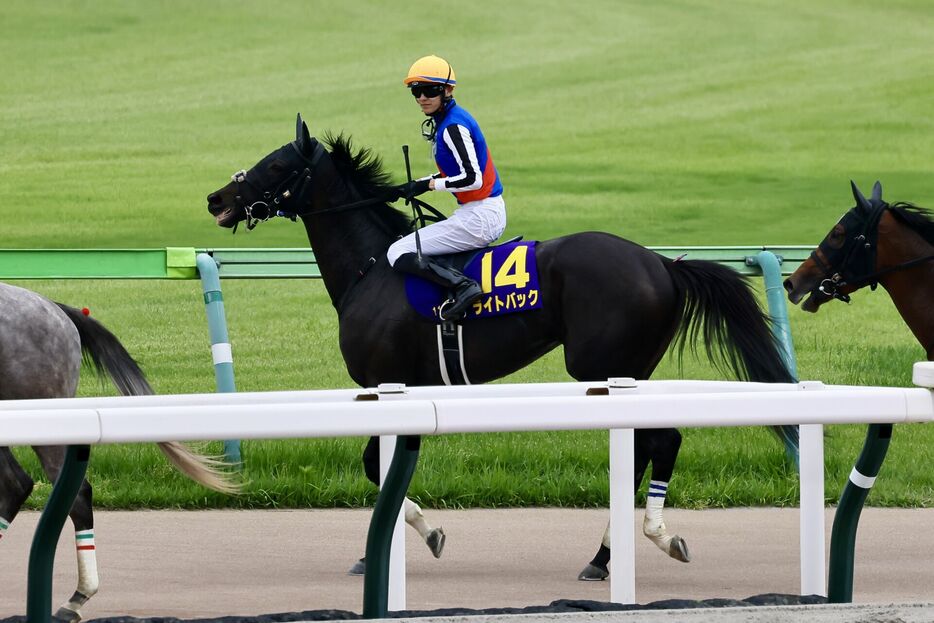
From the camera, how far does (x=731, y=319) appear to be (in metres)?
6.46

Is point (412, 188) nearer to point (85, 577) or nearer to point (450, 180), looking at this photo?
point (450, 180)

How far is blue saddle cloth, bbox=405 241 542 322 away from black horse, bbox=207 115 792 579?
0.17 ft

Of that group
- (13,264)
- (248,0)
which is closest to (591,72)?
(248,0)

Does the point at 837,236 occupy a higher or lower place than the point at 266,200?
lower

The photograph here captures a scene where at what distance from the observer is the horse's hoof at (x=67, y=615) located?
194 inches

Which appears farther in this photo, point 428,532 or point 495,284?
point 495,284

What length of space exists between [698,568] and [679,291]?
123 centimetres

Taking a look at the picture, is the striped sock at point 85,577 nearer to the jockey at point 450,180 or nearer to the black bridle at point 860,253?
the jockey at point 450,180

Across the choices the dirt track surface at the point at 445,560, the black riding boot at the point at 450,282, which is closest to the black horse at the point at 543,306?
the black riding boot at the point at 450,282

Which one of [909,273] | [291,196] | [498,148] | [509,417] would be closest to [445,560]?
[291,196]

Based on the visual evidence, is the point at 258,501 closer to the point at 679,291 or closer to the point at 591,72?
the point at 679,291

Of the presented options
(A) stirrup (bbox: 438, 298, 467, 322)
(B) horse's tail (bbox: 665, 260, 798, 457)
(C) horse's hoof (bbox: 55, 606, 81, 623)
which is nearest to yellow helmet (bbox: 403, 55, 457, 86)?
(A) stirrup (bbox: 438, 298, 467, 322)

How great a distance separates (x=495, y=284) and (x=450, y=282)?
0.63 feet

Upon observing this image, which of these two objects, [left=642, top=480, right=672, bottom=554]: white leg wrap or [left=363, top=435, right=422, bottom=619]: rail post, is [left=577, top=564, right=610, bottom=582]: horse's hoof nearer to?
[left=642, top=480, right=672, bottom=554]: white leg wrap
